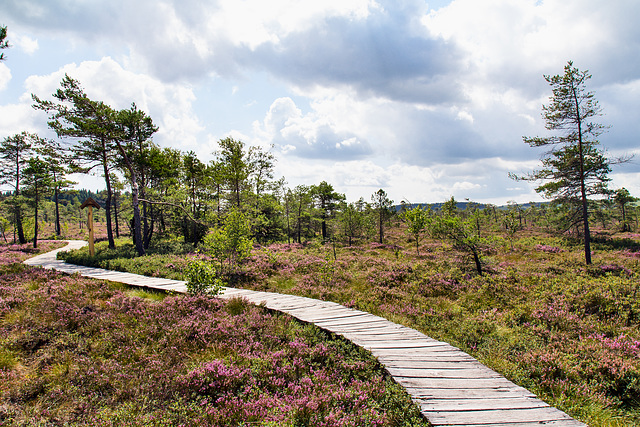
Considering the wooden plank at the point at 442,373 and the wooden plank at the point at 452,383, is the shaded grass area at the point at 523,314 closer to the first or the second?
the wooden plank at the point at 442,373

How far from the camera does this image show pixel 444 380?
430cm

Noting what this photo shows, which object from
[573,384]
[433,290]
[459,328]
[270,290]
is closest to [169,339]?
[270,290]

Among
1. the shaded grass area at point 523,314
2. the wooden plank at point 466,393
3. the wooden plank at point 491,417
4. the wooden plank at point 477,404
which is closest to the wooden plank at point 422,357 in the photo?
the shaded grass area at point 523,314

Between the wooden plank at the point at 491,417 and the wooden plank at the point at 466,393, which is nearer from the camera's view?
the wooden plank at the point at 491,417

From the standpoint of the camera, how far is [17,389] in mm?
4016

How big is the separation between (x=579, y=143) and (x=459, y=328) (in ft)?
72.0

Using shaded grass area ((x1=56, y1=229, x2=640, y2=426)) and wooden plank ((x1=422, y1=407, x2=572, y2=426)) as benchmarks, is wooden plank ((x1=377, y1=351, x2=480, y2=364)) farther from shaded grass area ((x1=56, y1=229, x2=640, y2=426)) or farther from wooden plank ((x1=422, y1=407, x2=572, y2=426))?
wooden plank ((x1=422, y1=407, x2=572, y2=426))

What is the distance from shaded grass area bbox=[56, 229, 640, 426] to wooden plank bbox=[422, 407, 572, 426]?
1.06 metres

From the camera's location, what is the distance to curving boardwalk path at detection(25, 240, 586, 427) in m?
3.48

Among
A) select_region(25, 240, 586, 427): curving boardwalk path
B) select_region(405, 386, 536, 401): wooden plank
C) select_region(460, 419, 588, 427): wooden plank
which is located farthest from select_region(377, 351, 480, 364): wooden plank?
select_region(460, 419, 588, 427): wooden plank

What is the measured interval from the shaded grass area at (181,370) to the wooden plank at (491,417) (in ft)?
0.88

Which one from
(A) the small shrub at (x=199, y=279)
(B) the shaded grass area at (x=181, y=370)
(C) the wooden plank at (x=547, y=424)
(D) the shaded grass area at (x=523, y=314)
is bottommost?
(D) the shaded grass area at (x=523, y=314)

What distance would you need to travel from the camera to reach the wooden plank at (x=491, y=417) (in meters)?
3.38

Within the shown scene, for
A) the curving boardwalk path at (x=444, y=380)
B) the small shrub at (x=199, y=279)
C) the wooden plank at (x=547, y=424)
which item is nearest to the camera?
the wooden plank at (x=547, y=424)
